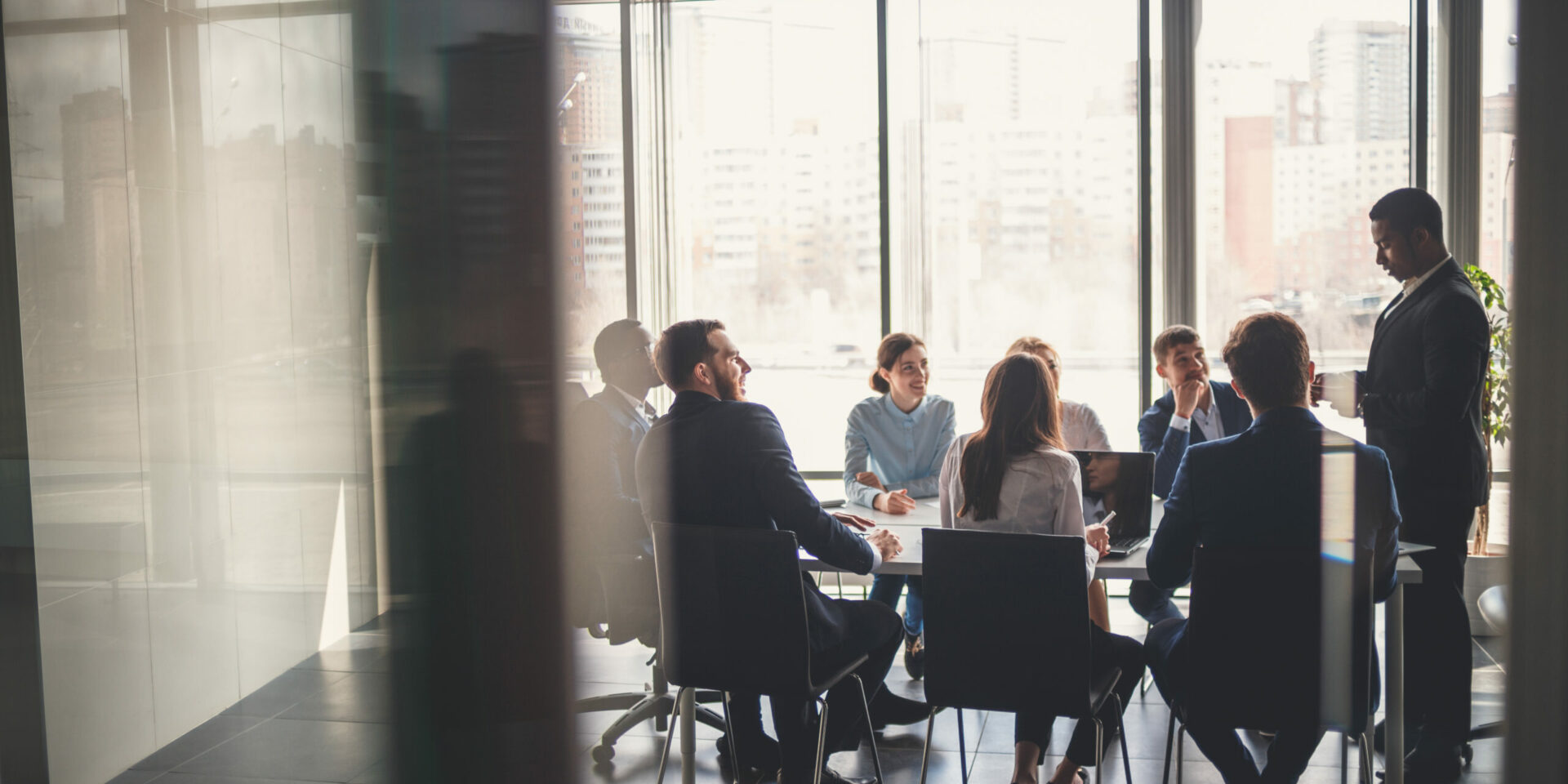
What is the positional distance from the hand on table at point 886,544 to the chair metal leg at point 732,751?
0.56 m

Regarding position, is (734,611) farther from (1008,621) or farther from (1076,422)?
(1076,422)

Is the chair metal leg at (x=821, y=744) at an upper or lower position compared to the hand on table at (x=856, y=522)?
lower

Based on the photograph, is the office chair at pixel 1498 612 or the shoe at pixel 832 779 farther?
the shoe at pixel 832 779

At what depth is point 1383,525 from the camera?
2.23 meters

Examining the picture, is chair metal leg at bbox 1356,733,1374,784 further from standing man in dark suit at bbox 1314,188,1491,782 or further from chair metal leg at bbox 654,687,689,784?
chair metal leg at bbox 654,687,689,784

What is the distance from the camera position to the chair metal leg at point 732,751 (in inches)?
107

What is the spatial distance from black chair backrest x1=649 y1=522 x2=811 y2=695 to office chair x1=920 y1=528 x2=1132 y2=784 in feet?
1.04

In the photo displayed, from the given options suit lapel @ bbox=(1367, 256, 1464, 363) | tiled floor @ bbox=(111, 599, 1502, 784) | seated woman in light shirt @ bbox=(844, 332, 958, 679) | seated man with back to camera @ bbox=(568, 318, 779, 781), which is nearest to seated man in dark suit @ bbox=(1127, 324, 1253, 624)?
suit lapel @ bbox=(1367, 256, 1464, 363)

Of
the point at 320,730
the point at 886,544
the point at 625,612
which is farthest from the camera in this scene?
the point at 625,612

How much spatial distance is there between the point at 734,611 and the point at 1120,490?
1336 millimetres

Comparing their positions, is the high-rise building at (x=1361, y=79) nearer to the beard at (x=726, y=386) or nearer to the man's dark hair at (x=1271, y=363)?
the man's dark hair at (x=1271, y=363)

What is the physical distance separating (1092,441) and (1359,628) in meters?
1.47

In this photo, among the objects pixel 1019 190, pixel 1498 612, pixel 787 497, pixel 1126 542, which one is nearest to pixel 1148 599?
pixel 1126 542

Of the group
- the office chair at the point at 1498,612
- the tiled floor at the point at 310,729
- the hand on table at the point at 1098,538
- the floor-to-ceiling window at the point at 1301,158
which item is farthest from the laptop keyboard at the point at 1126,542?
the tiled floor at the point at 310,729
